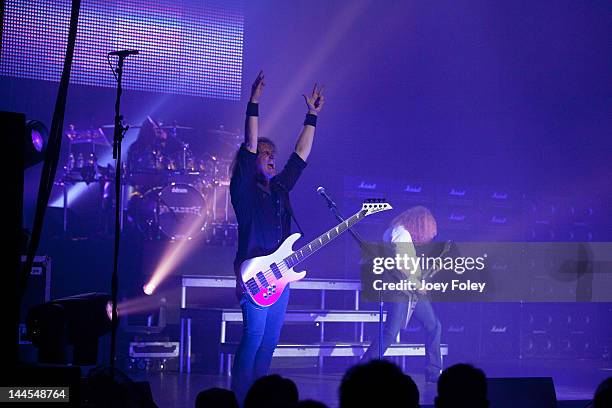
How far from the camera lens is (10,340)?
3.20 metres

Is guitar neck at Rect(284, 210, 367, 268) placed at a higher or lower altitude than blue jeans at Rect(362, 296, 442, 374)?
higher

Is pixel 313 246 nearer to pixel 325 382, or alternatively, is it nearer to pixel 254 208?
pixel 254 208

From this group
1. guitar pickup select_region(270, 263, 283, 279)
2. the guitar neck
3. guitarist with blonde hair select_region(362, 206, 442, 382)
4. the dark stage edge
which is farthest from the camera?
guitarist with blonde hair select_region(362, 206, 442, 382)

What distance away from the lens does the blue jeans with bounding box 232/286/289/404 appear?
6965 millimetres

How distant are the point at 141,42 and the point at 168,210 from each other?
248cm

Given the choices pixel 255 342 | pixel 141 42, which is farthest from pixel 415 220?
pixel 141 42

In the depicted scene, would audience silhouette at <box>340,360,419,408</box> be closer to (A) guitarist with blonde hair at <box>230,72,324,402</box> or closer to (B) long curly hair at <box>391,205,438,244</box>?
(A) guitarist with blonde hair at <box>230,72,324,402</box>

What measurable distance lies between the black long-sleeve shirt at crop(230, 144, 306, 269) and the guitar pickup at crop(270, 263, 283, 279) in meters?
0.12

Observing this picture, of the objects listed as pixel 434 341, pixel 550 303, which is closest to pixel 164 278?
pixel 434 341

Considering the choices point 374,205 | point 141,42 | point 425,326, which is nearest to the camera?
point 374,205

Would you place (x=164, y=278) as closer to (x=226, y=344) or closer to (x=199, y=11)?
(x=226, y=344)

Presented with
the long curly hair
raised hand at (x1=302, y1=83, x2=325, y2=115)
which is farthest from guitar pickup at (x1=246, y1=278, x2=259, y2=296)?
the long curly hair

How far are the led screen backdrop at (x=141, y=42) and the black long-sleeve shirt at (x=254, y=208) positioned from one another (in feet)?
19.0

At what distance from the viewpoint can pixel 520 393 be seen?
5070mm
